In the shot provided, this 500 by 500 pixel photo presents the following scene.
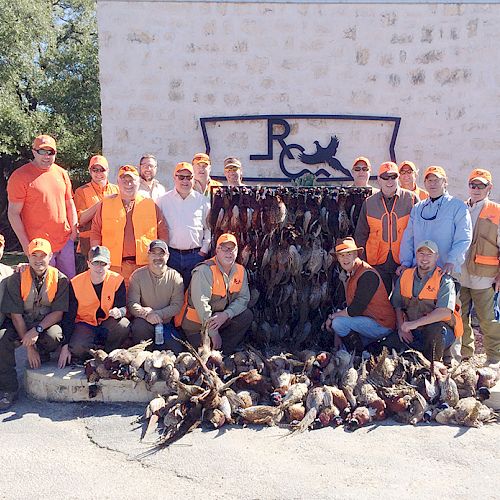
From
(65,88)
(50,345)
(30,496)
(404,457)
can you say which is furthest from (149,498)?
(65,88)

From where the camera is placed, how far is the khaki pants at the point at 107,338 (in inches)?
233

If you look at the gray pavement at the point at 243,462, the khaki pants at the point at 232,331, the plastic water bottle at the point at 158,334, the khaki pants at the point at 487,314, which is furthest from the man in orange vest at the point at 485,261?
the plastic water bottle at the point at 158,334

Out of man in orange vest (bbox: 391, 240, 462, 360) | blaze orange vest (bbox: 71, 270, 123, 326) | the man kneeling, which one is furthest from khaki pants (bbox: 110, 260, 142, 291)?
man in orange vest (bbox: 391, 240, 462, 360)

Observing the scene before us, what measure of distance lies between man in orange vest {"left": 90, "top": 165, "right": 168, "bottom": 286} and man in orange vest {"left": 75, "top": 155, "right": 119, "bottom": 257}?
435 millimetres

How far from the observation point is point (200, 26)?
9.03m

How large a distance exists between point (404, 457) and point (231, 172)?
3.86 meters

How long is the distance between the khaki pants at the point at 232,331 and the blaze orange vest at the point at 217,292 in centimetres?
15

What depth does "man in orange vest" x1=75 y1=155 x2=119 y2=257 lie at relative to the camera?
691 centimetres

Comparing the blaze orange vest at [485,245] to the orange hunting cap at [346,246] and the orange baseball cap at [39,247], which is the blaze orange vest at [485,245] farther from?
the orange baseball cap at [39,247]

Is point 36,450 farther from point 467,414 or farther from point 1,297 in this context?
point 467,414

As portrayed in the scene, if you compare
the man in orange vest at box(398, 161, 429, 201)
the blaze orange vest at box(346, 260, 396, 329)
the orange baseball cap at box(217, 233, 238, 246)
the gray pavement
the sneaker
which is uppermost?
the man in orange vest at box(398, 161, 429, 201)

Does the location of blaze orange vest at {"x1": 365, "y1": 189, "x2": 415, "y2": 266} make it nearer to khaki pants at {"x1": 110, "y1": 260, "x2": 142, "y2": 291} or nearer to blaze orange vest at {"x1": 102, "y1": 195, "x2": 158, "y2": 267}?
blaze orange vest at {"x1": 102, "y1": 195, "x2": 158, "y2": 267}

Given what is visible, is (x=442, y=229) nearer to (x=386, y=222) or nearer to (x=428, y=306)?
(x=386, y=222)

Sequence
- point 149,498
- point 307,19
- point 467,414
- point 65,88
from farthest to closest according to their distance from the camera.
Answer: point 65,88, point 307,19, point 467,414, point 149,498
